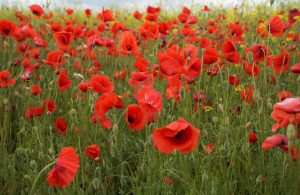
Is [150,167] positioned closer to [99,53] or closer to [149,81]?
[149,81]

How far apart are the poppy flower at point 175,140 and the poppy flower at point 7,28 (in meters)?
2.32

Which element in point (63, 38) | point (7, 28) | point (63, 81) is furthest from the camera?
point (7, 28)

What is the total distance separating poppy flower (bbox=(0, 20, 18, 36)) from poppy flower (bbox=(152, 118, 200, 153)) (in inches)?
91.5

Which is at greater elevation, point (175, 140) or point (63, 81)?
point (175, 140)

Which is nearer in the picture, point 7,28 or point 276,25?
point 276,25

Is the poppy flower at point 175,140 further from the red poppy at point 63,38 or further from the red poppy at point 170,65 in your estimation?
the red poppy at point 63,38

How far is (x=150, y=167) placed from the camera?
6.31ft

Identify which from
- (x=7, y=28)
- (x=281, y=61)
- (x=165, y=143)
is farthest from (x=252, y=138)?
(x=7, y=28)

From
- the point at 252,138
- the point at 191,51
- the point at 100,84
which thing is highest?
the point at 191,51

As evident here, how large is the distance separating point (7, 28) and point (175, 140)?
2365 millimetres

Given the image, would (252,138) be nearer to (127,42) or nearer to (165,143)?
(165,143)

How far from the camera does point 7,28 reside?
3.43 metres

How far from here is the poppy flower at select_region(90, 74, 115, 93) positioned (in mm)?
2260

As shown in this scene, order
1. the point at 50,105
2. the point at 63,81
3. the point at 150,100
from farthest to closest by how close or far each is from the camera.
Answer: the point at 50,105 → the point at 63,81 → the point at 150,100
